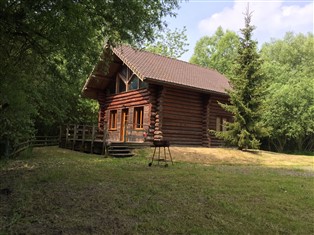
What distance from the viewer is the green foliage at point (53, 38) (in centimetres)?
613

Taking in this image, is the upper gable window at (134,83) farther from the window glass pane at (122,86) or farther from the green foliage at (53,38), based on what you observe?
the green foliage at (53,38)

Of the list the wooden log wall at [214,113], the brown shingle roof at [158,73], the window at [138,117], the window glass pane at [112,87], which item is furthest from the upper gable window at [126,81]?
the wooden log wall at [214,113]

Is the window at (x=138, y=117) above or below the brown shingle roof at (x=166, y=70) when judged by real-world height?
below

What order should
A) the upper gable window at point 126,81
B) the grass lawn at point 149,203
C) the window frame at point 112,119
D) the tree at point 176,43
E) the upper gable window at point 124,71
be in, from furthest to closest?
the tree at point 176,43 < the window frame at point 112,119 < the upper gable window at point 124,71 < the upper gable window at point 126,81 < the grass lawn at point 149,203

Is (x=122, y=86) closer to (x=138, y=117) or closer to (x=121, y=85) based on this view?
(x=121, y=85)

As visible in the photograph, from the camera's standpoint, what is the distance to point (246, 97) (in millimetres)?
17922

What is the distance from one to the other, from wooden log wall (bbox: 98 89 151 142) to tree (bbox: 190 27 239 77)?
2480 cm

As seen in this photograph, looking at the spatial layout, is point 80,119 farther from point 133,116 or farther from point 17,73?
point 17,73

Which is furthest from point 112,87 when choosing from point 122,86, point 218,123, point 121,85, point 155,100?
point 218,123

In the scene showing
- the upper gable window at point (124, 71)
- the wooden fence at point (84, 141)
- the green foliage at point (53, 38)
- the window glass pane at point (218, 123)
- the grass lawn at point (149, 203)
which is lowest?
the grass lawn at point (149, 203)

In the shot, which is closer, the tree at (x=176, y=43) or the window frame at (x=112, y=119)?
the window frame at (x=112, y=119)

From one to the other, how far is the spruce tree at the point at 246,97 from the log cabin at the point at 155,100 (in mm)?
1268

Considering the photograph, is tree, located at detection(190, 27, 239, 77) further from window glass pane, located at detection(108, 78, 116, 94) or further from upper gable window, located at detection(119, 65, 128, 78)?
upper gable window, located at detection(119, 65, 128, 78)

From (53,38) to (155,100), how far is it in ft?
33.2
